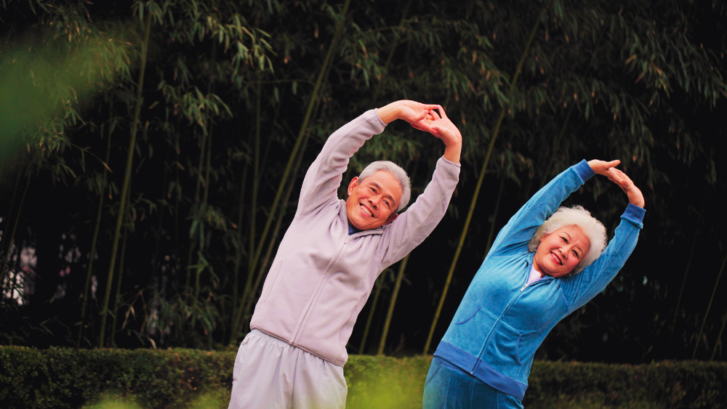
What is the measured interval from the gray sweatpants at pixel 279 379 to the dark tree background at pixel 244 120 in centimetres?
180

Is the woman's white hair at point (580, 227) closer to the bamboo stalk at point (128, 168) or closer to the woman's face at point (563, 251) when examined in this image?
the woman's face at point (563, 251)

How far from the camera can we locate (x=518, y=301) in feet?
7.30

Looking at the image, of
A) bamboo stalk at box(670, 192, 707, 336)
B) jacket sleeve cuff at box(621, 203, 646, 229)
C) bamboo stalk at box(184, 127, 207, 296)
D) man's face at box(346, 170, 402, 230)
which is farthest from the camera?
bamboo stalk at box(670, 192, 707, 336)

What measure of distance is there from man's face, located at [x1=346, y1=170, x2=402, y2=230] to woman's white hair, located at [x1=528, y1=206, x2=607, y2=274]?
0.68 metres

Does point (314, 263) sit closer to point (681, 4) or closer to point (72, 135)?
point (72, 135)

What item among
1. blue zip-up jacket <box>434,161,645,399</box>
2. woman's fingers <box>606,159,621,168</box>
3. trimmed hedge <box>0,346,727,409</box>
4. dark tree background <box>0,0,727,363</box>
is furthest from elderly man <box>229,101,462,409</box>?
dark tree background <box>0,0,727,363</box>

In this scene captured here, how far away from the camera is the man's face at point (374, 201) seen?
6.59ft

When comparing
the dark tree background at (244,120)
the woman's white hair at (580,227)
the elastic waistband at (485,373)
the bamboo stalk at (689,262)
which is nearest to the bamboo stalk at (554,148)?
the dark tree background at (244,120)

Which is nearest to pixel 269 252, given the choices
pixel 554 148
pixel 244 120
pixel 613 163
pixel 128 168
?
pixel 244 120

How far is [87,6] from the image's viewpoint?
3277 millimetres

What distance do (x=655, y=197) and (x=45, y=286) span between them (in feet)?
15.7

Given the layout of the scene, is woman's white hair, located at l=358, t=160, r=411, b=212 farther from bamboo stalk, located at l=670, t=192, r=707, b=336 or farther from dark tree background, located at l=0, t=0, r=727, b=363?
bamboo stalk, located at l=670, t=192, r=707, b=336

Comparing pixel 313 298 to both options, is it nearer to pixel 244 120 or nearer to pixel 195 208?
pixel 195 208

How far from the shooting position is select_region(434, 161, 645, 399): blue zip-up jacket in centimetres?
220
